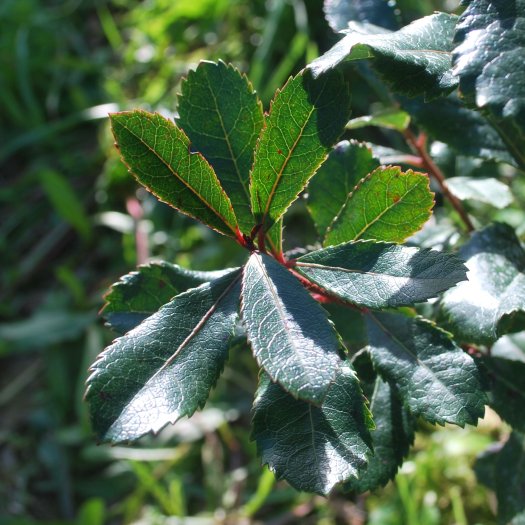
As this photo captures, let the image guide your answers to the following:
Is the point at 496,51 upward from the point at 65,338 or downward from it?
upward

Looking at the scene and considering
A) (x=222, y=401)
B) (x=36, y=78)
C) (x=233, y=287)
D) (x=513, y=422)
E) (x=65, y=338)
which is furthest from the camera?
(x=36, y=78)

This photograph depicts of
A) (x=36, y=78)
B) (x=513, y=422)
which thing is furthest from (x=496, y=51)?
(x=36, y=78)

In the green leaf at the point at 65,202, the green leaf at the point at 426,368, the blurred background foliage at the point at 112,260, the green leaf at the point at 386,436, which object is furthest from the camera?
the green leaf at the point at 65,202

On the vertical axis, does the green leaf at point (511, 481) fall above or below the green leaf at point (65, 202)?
below

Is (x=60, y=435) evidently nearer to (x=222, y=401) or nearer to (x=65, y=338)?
(x=65, y=338)

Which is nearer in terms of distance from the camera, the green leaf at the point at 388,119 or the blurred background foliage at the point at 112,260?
the green leaf at the point at 388,119

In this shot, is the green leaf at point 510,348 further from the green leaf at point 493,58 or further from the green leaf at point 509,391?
the green leaf at point 493,58

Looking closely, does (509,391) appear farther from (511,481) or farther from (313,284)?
(313,284)

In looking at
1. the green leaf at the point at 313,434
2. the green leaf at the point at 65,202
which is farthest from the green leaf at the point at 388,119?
the green leaf at the point at 65,202
